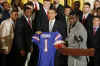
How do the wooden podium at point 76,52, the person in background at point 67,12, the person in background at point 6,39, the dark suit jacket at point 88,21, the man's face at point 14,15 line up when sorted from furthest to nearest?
the person in background at point 67,12 < the dark suit jacket at point 88,21 < the man's face at point 14,15 < the person in background at point 6,39 < the wooden podium at point 76,52

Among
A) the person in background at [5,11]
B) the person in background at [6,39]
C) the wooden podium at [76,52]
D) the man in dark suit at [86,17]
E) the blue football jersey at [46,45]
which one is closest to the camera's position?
the wooden podium at [76,52]

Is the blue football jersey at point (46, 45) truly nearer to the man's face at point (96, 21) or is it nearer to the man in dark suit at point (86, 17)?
the man's face at point (96, 21)

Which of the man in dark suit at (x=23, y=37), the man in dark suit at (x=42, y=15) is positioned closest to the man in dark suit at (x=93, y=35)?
the man in dark suit at (x=42, y=15)

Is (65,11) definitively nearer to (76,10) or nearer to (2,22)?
(76,10)

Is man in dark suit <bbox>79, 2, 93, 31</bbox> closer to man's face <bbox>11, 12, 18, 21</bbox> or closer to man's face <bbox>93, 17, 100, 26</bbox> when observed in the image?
man's face <bbox>93, 17, 100, 26</bbox>

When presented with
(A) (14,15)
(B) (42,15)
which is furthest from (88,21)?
(A) (14,15)

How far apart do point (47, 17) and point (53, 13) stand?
0.63 metres

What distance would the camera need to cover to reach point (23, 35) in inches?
398

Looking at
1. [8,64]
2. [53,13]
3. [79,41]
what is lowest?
[8,64]

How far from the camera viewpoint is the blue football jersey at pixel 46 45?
9.54m

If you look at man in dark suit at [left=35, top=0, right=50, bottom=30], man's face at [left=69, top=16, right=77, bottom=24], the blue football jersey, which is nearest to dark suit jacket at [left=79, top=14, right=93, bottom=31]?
man's face at [left=69, top=16, right=77, bottom=24]

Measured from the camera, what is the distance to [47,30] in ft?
33.1

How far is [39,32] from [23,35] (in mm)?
594

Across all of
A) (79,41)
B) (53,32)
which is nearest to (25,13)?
(53,32)
